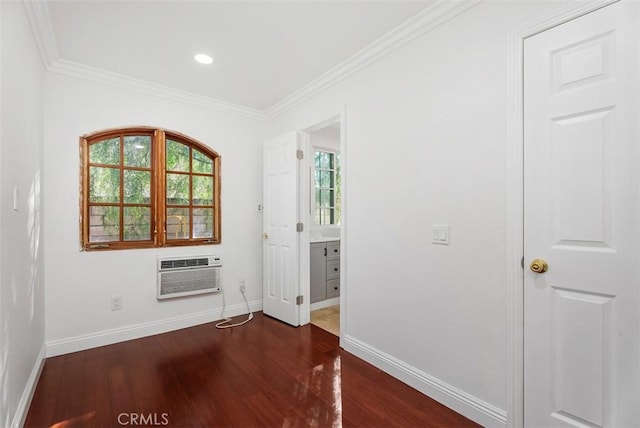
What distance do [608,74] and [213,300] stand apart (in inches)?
146

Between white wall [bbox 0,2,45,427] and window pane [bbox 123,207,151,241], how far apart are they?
69 cm

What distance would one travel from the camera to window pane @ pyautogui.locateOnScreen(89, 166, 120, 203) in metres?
2.81

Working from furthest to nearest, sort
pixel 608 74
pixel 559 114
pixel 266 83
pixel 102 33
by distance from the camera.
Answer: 1. pixel 266 83
2. pixel 102 33
3. pixel 559 114
4. pixel 608 74

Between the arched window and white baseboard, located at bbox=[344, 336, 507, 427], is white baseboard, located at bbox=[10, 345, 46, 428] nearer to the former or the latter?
the arched window

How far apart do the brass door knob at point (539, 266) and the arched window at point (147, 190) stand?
3.02 metres

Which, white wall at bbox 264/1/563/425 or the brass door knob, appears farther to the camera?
white wall at bbox 264/1/563/425

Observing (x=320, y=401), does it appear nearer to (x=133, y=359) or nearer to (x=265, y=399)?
(x=265, y=399)

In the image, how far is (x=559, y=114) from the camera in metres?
1.47

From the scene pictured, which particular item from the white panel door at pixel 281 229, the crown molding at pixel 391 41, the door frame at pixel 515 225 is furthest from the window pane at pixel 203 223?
the door frame at pixel 515 225

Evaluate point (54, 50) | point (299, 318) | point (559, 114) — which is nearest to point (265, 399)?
point (299, 318)

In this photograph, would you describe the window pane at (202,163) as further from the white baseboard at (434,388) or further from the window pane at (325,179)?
the white baseboard at (434,388)

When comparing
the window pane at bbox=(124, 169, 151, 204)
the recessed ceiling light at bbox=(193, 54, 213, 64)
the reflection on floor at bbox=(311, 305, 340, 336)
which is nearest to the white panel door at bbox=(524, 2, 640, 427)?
the reflection on floor at bbox=(311, 305, 340, 336)

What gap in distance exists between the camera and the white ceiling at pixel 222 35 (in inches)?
76.6

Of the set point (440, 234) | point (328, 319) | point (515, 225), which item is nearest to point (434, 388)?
point (440, 234)
